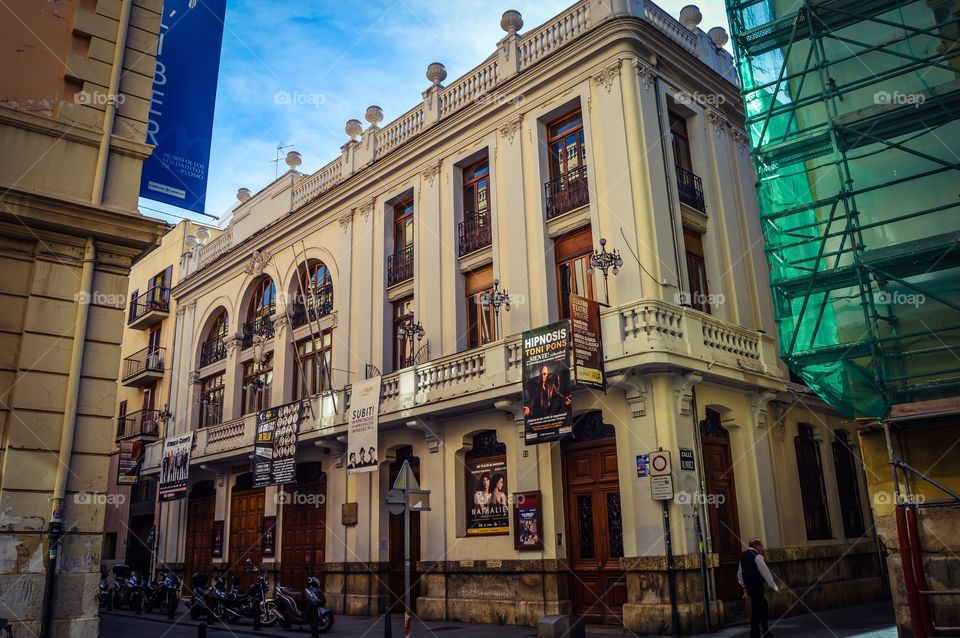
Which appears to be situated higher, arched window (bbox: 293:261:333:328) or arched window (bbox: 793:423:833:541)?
arched window (bbox: 293:261:333:328)

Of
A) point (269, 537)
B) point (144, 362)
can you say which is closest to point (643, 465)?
point (269, 537)

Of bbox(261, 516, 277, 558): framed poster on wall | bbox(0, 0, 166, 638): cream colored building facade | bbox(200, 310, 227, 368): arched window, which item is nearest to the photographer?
bbox(0, 0, 166, 638): cream colored building facade

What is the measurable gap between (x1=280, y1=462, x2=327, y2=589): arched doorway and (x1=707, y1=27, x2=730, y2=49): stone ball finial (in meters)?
16.1

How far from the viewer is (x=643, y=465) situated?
14.3 metres

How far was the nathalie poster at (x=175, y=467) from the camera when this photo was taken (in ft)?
82.3

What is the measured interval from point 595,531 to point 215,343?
19054 mm

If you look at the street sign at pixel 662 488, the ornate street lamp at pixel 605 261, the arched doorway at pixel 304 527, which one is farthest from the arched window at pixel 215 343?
the street sign at pixel 662 488

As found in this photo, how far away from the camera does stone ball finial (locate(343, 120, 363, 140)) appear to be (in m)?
23.9

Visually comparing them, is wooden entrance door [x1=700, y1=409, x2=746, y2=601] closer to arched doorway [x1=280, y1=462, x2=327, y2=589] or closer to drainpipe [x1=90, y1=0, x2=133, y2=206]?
arched doorway [x1=280, y1=462, x2=327, y2=589]

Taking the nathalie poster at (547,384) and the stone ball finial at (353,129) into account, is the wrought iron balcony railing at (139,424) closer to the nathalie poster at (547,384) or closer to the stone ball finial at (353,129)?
the stone ball finial at (353,129)

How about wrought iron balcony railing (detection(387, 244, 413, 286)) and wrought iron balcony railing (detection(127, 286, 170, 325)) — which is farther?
wrought iron balcony railing (detection(127, 286, 170, 325))

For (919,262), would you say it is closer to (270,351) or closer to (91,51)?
(91,51)

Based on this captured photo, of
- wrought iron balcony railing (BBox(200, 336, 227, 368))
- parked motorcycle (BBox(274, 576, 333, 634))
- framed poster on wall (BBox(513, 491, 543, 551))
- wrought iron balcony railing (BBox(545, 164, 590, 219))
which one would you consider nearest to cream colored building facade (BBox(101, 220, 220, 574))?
wrought iron balcony railing (BBox(200, 336, 227, 368))

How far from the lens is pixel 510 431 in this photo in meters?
17.0
